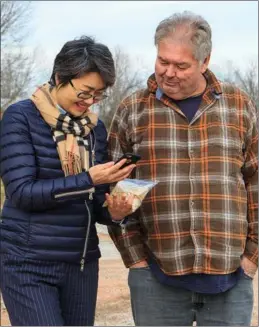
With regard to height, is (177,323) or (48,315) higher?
(48,315)

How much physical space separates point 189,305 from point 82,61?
1214 millimetres

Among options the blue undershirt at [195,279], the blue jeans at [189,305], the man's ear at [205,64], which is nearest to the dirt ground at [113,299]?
the blue jeans at [189,305]

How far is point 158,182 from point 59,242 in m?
0.52

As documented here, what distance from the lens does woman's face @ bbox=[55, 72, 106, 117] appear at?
242cm

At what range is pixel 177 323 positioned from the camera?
2.51m

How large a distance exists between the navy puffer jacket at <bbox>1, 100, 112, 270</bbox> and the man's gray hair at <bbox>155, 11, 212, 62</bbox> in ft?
2.21

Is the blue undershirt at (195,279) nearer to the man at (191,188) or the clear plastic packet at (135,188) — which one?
the man at (191,188)

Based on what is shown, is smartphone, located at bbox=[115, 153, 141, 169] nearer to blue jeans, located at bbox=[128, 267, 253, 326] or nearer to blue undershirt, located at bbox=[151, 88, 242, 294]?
blue undershirt, located at bbox=[151, 88, 242, 294]

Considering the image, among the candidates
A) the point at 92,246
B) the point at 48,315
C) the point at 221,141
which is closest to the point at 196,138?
the point at 221,141

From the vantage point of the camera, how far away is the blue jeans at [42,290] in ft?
7.64

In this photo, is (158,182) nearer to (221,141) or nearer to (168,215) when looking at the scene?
(168,215)

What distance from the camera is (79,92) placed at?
7.96ft

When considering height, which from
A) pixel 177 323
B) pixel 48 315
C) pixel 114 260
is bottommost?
pixel 114 260

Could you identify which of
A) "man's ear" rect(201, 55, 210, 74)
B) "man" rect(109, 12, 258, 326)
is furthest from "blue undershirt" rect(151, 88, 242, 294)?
"man's ear" rect(201, 55, 210, 74)
